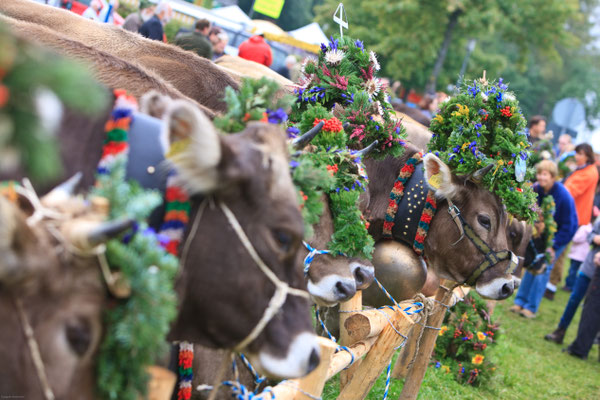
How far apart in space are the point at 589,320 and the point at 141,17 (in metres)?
8.39

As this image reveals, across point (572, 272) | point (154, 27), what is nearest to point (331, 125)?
point (154, 27)

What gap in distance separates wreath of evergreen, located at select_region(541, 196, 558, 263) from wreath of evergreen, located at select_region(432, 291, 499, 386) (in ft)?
8.23

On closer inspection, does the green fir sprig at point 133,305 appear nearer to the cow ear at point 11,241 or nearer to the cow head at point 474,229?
the cow ear at point 11,241

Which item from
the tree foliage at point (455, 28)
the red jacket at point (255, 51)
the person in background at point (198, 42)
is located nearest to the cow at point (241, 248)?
the person in background at point (198, 42)

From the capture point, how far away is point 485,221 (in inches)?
212

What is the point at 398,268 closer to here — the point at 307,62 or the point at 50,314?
the point at 307,62

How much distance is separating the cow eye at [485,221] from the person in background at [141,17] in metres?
6.13

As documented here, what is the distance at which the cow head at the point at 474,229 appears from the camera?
17.7 ft

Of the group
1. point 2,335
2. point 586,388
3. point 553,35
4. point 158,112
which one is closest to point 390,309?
point 158,112

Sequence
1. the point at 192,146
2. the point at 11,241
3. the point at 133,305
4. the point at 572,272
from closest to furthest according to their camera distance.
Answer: the point at 11,241, the point at 133,305, the point at 192,146, the point at 572,272

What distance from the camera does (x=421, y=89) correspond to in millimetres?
35250

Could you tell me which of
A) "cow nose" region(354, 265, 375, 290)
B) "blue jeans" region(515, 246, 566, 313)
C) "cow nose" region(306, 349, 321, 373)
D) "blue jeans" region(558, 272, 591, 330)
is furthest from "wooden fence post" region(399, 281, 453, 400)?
"blue jeans" region(515, 246, 566, 313)

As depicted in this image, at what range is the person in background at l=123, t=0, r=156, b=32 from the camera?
30.5 ft

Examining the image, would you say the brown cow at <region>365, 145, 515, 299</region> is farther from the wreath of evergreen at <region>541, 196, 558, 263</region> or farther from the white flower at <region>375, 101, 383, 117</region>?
the wreath of evergreen at <region>541, 196, 558, 263</region>
